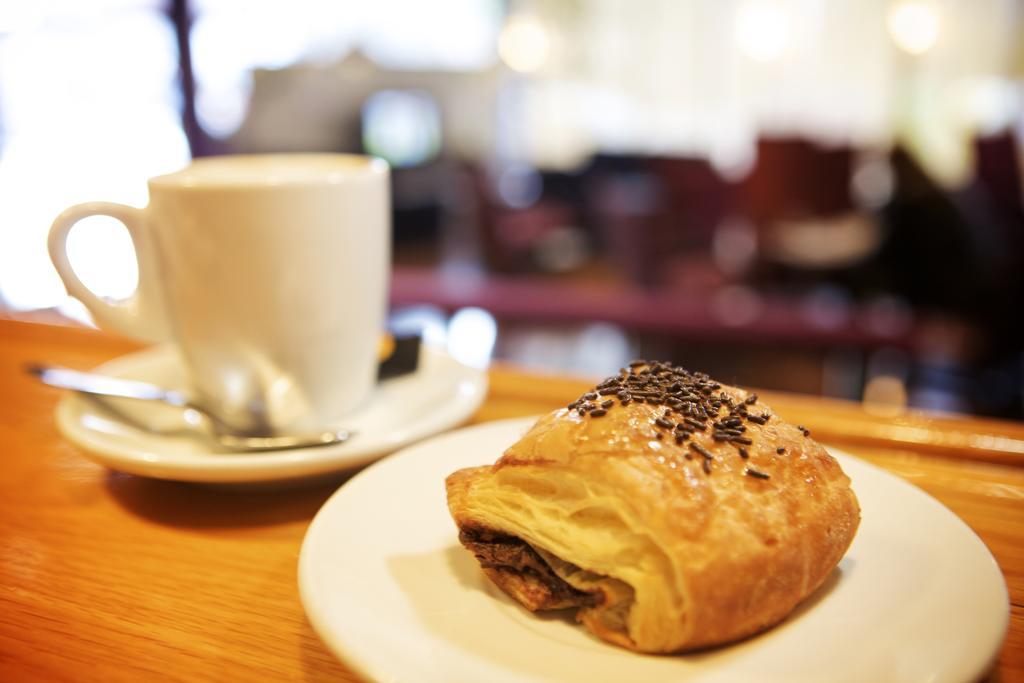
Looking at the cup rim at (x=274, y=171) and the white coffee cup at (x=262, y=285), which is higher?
the cup rim at (x=274, y=171)

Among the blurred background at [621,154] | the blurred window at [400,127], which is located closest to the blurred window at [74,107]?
the blurred background at [621,154]

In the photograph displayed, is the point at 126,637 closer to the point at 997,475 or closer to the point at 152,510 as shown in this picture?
the point at 152,510

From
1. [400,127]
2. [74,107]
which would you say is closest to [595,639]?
[74,107]

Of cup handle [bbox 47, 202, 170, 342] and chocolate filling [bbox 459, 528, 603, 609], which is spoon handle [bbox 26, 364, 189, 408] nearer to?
cup handle [bbox 47, 202, 170, 342]

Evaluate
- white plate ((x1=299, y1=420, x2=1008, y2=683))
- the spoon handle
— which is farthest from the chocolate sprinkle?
the spoon handle

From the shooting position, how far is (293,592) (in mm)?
806

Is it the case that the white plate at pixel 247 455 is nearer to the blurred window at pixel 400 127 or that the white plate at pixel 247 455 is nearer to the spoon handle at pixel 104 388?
the spoon handle at pixel 104 388

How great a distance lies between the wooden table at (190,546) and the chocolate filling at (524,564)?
16cm

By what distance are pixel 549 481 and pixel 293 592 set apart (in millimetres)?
298

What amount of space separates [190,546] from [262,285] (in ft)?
1.15

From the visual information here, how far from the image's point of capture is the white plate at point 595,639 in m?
0.59

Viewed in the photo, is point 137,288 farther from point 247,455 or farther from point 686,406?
point 686,406

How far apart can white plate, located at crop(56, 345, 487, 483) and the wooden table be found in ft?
0.20

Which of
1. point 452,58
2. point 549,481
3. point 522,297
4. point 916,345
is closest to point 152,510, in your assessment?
point 549,481
